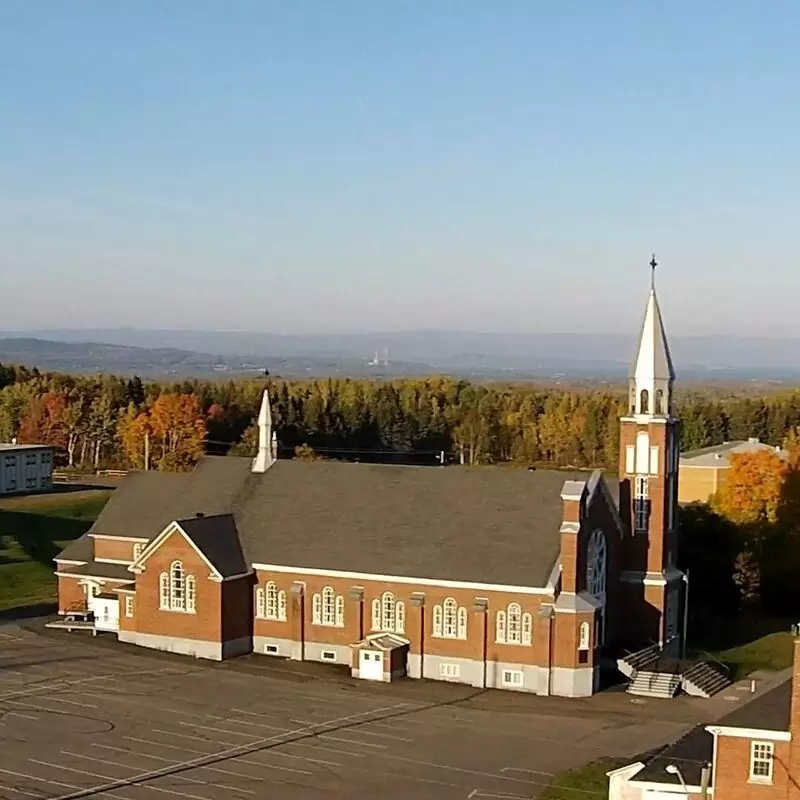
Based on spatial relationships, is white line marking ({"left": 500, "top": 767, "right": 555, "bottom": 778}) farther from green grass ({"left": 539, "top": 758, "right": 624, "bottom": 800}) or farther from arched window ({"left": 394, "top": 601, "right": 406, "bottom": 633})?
arched window ({"left": 394, "top": 601, "right": 406, "bottom": 633})

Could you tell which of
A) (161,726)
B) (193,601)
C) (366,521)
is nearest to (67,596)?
(193,601)

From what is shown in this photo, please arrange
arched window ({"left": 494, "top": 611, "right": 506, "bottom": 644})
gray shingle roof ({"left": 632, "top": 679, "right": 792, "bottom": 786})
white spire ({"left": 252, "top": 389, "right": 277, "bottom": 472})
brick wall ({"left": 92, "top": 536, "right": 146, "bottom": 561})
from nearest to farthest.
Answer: gray shingle roof ({"left": 632, "top": 679, "right": 792, "bottom": 786}) < arched window ({"left": 494, "top": 611, "right": 506, "bottom": 644}) < white spire ({"left": 252, "top": 389, "right": 277, "bottom": 472}) < brick wall ({"left": 92, "top": 536, "right": 146, "bottom": 561})

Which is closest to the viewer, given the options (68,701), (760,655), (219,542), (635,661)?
(68,701)

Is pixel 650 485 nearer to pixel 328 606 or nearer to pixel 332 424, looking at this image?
pixel 328 606

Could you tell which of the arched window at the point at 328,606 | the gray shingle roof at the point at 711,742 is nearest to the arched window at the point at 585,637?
the arched window at the point at 328,606

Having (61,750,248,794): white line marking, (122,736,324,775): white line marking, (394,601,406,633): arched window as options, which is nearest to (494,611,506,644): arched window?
(394,601,406,633): arched window

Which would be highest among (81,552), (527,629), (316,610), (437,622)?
(81,552)

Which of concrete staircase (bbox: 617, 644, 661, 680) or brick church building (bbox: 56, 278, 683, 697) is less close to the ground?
brick church building (bbox: 56, 278, 683, 697)

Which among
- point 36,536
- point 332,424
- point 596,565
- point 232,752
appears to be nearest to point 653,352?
point 596,565
